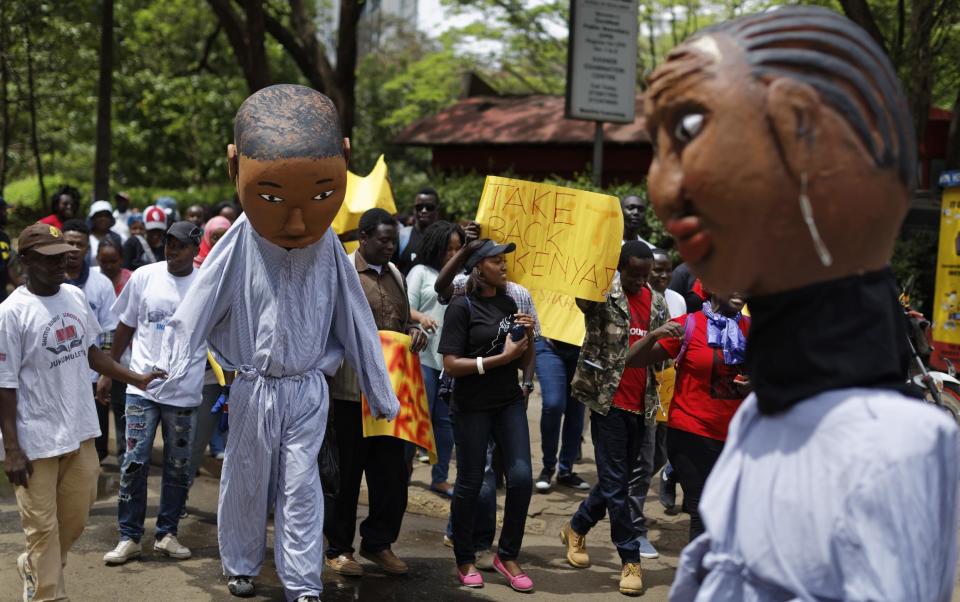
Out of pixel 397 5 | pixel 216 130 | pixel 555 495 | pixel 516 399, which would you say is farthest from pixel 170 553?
pixel 397 5

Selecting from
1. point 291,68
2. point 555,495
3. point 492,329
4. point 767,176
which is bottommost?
point 555,495

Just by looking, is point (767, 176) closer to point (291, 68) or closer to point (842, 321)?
point (842, 321)

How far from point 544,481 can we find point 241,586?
119 inches

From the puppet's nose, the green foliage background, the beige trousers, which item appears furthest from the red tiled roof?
the beige trousers

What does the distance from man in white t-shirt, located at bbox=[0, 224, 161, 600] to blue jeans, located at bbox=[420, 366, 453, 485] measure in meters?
2.96

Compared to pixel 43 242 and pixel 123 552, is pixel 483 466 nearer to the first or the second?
pixel 123 552

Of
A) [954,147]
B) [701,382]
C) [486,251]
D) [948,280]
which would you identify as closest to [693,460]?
[701,382]

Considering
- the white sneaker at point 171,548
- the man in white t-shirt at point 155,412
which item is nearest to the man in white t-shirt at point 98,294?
the man in white t-shirt at point 155,412

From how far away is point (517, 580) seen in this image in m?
5.85

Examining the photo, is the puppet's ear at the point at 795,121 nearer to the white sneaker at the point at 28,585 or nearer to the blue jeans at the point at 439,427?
the white sneaker at the point at 28,585

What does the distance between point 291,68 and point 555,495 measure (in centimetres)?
2461

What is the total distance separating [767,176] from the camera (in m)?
2.36

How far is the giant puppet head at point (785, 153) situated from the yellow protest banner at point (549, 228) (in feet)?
12.1

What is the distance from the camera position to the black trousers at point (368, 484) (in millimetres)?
5906
